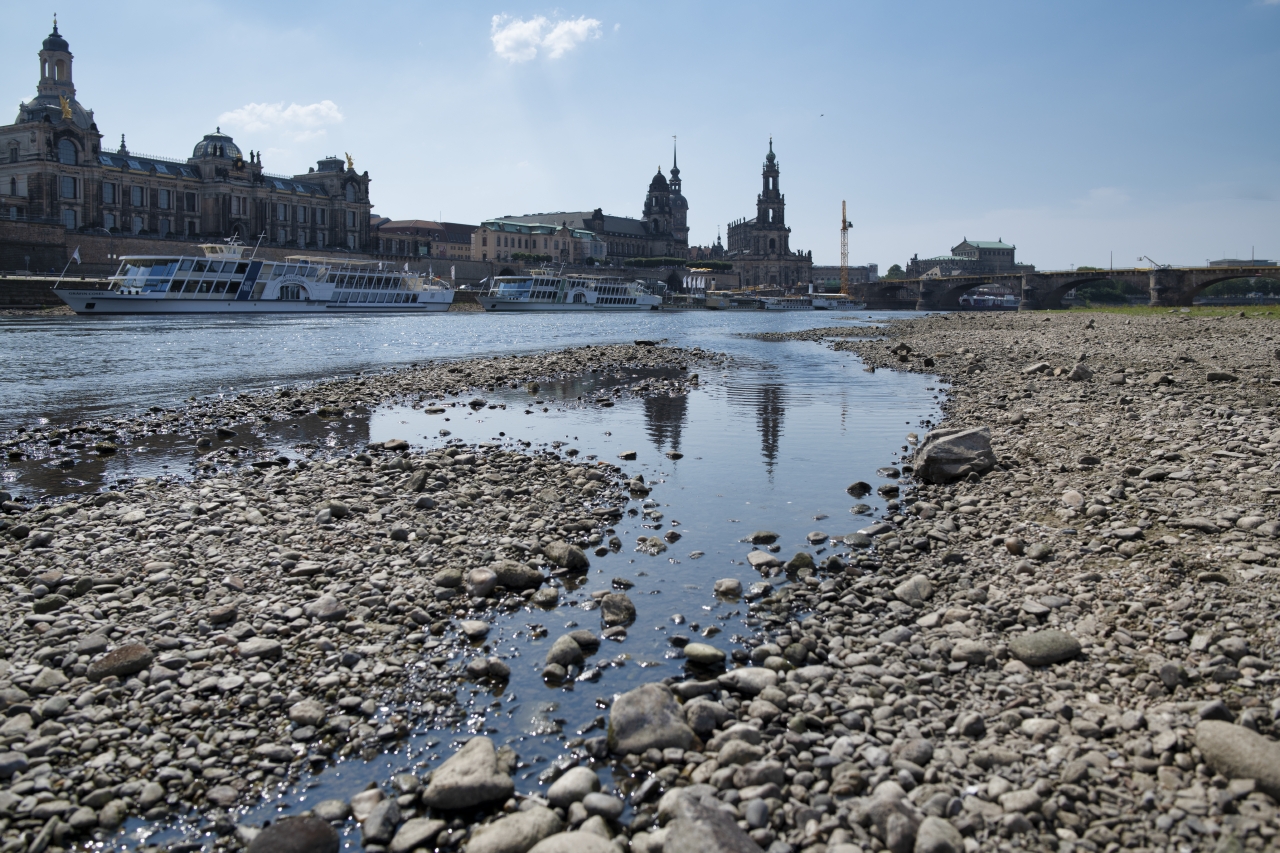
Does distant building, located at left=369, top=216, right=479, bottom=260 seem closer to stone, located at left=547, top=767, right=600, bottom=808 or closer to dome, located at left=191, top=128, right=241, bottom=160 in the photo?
dome, located at left=191, top=128, right=241, bottom=160

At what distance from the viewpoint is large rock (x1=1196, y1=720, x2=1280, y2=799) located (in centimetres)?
452

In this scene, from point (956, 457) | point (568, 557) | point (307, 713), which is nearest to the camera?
point (307, 713)

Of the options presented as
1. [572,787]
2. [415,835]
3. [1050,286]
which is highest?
[1050,286]

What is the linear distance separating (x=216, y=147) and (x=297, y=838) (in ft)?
489

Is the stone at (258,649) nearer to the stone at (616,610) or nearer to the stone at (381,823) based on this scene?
the stone at (381,823)

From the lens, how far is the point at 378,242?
524 feet

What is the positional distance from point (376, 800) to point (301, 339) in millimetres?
46349

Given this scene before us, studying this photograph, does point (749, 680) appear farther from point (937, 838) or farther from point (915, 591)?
point (915, 591)

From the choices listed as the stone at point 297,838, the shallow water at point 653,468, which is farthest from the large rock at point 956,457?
the stone at point 297,838

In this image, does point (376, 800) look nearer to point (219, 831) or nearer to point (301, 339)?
point (219, 831)

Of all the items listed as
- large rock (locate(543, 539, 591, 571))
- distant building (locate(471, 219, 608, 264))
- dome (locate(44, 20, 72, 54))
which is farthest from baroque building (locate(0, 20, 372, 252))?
large rock (locate(543, 539, 591, 571))

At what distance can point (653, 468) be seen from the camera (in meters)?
14.1

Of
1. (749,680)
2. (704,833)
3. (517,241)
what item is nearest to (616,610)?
(749,680)

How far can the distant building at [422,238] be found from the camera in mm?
163875
